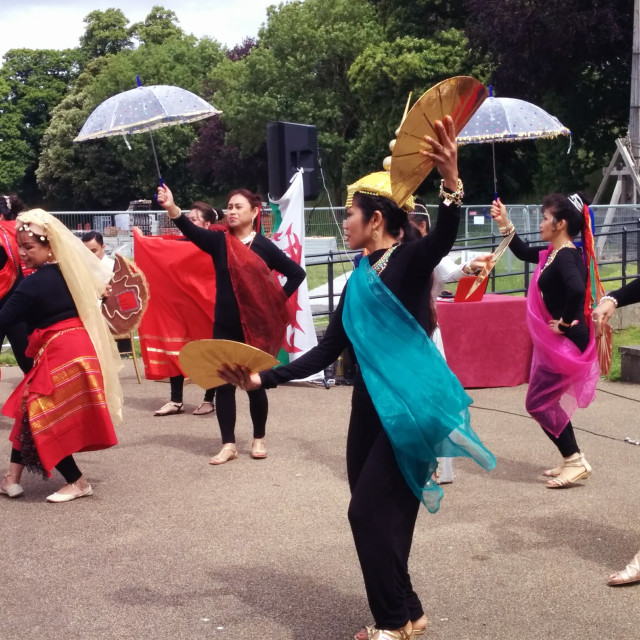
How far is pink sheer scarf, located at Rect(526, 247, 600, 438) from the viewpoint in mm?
6133

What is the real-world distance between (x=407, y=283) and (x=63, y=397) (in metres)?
2.86

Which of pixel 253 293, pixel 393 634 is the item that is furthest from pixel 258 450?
pixel 393 634

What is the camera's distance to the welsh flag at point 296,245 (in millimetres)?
10102

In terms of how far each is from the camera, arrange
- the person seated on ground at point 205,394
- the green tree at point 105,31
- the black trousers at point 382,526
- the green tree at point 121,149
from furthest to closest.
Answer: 1. the green tree at point 105,31
2. the green tree at point 121,149
3. the person seated on ground at point 205,394
4. the black trousers at point 382,526

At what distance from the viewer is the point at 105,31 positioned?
78375mm

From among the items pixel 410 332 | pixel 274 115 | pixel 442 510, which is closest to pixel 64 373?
pixel 442 510

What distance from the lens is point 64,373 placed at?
5.85 metres

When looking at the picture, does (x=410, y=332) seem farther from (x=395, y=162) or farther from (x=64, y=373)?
(x=64, y=373)

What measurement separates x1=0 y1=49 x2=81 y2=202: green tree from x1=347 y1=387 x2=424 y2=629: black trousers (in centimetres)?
7125

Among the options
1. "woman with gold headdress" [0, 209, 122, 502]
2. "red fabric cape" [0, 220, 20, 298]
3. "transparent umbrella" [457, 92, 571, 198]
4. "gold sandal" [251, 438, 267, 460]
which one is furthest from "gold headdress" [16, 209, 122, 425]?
"transparent umbrella" [457, 92, 571, 198]

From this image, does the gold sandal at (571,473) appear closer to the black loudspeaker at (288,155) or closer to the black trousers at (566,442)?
the black trousers at (566,442)

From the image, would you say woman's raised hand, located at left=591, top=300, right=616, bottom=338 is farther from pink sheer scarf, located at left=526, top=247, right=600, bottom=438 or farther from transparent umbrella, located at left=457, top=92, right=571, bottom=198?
transparent umbrella, located at left=457, top=92, right=571, bottom=198

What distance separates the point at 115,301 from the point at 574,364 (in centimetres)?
469

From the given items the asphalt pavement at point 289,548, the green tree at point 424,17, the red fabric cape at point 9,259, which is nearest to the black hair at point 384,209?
the asphalt pavement at point 289,548
